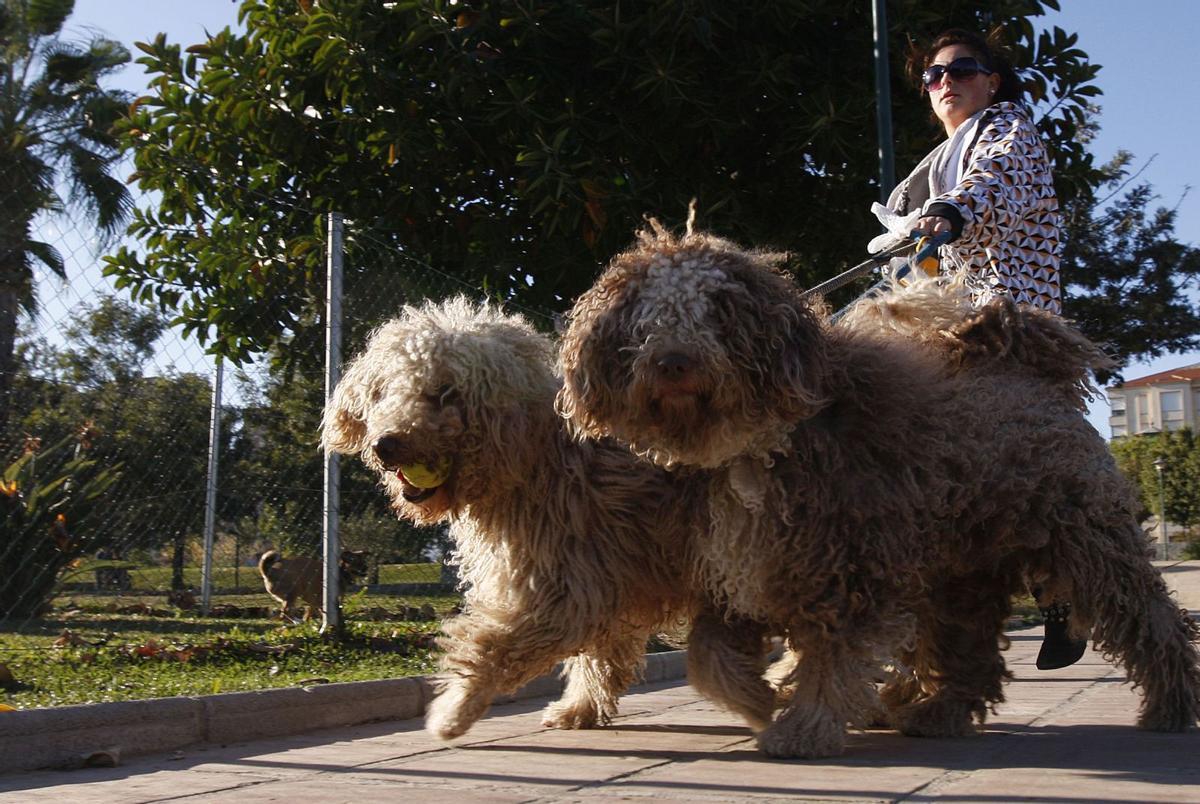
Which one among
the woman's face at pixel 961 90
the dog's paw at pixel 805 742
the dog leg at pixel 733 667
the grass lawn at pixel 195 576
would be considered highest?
the woman's face at pixel 961 90

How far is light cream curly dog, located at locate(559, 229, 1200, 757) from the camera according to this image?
4.28 m

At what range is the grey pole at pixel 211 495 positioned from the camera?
855cm

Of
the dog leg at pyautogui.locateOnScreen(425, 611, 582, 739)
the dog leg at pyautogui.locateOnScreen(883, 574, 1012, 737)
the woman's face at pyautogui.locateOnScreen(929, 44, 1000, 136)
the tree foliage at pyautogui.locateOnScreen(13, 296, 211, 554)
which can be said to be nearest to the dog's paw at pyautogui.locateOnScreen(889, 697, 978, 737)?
the dog leg at pyautogui.locateOnScreen(883, 574, 1012, 737)

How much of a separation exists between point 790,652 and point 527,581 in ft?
3.47

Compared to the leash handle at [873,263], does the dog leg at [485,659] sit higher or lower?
lower

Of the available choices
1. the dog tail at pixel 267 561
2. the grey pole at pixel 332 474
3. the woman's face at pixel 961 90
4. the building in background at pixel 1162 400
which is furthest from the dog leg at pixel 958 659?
the building in background at pixel 1162 400

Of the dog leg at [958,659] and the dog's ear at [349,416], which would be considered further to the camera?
the dog leg at [958,659]

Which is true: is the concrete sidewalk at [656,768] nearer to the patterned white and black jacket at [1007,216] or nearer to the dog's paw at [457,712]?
the dog's paw at [457,712]

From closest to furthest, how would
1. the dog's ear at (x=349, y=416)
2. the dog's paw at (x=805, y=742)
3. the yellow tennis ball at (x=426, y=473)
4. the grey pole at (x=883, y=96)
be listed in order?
the dog's paw at (x=805, y=742)
the yellow tennis ball at (x=426, y=473)
the dog's ear at (x=349, y=416)
the grey pole at (x=883, y=96)

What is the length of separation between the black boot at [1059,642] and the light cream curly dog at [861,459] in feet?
0.87

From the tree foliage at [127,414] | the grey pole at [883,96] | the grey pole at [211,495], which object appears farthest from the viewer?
the grey pole at [883,96]

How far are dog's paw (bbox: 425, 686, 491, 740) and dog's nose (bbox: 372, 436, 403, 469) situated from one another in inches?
33.6

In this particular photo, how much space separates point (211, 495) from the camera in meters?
9.32

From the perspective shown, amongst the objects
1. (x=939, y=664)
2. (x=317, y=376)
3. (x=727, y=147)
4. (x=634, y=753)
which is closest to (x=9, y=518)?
(x=317, y=376)
